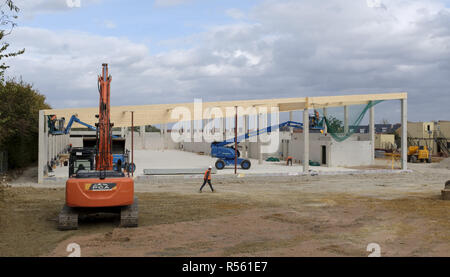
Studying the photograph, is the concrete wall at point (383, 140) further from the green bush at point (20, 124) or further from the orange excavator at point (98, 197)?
the orange excavator at point (98, 197)

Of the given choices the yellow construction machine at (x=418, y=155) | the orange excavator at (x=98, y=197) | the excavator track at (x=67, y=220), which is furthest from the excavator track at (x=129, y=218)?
the yellow construction machine at (x=418, y=155)

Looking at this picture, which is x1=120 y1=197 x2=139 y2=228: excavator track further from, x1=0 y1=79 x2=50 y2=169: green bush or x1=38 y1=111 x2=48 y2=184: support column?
x1=0 y1=79 x2=50 y2=169: green bush

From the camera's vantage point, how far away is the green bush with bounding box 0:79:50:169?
991 inches

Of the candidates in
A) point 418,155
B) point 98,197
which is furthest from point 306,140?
point 98,197

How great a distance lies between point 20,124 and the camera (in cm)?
2589

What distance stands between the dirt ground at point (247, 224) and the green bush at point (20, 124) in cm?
683

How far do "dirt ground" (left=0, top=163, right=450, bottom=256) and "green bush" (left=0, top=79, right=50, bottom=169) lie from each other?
6.83 metres

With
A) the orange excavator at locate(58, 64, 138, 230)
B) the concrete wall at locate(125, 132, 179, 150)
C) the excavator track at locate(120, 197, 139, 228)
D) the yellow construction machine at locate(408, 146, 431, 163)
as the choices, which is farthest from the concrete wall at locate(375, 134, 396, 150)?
the excavator track at locate(120, 197, 139, 228)

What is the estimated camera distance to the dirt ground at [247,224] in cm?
911

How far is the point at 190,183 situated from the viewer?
21984 mm

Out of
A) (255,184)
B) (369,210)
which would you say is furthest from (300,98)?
(369,210)

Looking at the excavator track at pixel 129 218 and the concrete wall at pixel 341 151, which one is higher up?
the concrete wall at pixel 341 151

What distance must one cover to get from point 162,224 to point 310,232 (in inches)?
156
